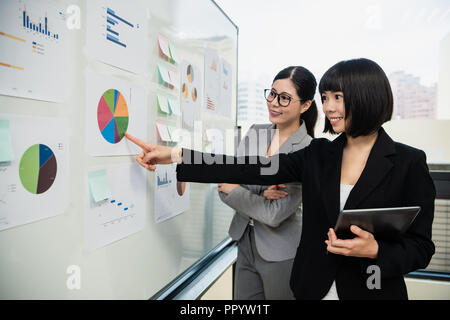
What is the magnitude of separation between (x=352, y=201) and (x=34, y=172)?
3.02 feet

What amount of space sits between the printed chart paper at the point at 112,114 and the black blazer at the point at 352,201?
23cm

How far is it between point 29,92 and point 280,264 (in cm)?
116

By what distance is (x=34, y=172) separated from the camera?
75cm

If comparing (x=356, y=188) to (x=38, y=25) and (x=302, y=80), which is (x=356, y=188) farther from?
(x=38, y=25)

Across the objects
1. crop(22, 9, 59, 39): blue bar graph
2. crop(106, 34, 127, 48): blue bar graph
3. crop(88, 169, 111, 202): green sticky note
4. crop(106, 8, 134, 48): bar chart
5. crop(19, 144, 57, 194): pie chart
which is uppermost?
crop(106, 8, 134, 48): bar chart

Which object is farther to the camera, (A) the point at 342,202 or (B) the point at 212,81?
(B) the point at 212,81

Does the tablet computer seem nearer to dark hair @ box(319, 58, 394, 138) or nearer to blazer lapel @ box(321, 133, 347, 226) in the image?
blazer lapel @ box(321, 133, 347, 226)

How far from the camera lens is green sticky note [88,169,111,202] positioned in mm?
944

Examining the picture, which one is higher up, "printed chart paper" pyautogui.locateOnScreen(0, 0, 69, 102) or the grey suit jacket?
"printed chart paper" pyautogui.locateOnScreen(0, 0, 69, 102)

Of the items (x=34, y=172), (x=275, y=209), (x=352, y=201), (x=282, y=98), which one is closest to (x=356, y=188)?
(x=352, y=201)

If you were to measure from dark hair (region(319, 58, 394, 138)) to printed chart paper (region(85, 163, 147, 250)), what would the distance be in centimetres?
81

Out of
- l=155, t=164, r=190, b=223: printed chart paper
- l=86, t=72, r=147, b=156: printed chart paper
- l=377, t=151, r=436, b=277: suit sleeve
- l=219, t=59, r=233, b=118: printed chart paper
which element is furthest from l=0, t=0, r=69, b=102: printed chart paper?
l=219, t=59, r=233, b=118: printed chart paper

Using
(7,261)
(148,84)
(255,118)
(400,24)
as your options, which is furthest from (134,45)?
(400,24)

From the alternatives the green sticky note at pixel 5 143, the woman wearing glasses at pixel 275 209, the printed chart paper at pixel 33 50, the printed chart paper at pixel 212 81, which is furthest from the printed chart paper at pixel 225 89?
the green sticky note at pixel 5 143
